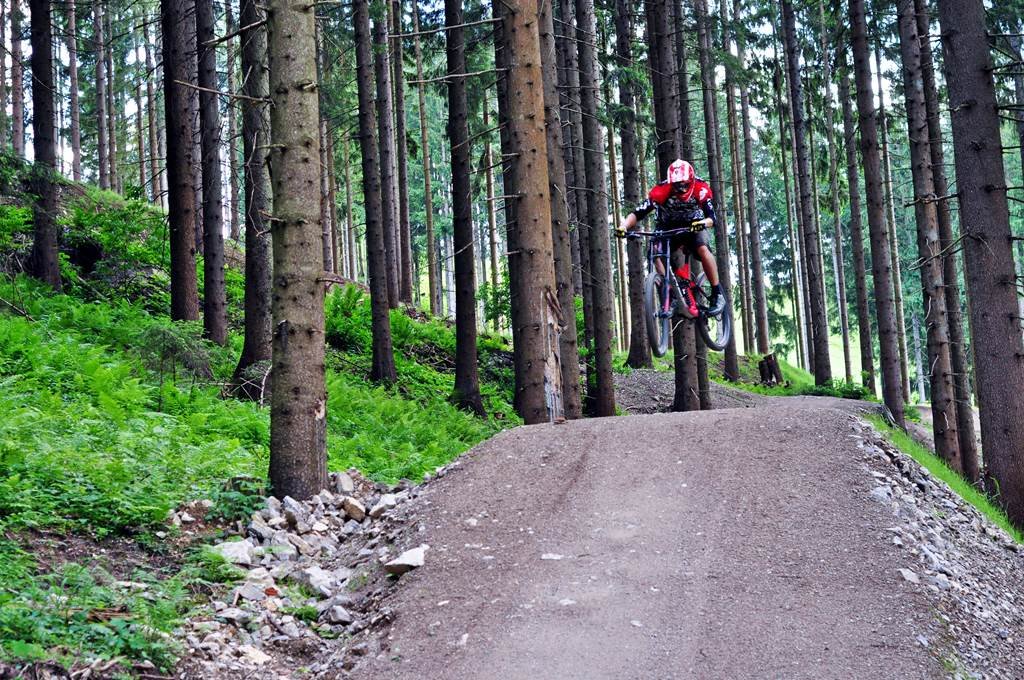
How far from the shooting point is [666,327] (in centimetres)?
1293

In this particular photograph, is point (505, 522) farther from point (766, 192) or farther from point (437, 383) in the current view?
point (766, 192)

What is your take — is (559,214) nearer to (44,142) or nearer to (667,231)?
(667,231)

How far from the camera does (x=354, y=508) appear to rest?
848cm

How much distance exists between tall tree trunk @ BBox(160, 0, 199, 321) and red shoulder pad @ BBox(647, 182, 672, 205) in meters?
8.02

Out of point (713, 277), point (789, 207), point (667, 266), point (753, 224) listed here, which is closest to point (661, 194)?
point (667, 266)

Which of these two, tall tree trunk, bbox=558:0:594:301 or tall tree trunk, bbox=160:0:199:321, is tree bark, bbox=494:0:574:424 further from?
tall tree trunk, bbox=160:0:199:321

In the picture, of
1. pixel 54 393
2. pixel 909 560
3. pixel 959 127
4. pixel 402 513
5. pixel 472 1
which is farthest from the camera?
pixel 472 1

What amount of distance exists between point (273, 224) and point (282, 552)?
3019 millimetres

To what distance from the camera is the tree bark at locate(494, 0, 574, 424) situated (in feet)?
41.5

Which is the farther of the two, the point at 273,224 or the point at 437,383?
the point at 437,383

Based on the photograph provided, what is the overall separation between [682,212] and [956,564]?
6.33m

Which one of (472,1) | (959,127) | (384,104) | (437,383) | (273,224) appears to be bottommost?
(437,383)

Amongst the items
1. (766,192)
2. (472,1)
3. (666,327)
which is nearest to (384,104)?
(472,1)

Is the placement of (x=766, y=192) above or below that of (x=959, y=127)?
above
